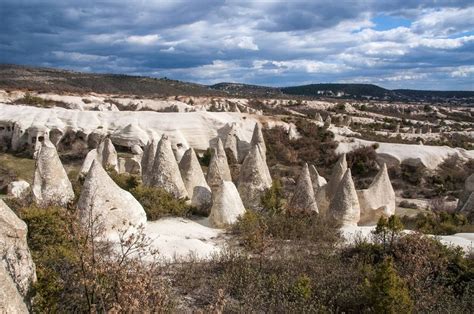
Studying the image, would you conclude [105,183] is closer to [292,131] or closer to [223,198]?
[223,198]

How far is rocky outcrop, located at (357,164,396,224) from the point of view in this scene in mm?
15367

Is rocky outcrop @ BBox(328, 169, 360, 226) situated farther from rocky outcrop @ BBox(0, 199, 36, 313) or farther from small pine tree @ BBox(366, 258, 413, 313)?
rocky outcrop @ BBox(0, 199, 36, 313)

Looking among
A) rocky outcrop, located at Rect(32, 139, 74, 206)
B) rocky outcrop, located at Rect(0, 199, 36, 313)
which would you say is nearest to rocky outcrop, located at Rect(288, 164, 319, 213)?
rocky outcrop, located at Rect(32, 139, 74, 206)

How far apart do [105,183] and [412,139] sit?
1383 inches

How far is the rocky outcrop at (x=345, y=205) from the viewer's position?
13.1 m

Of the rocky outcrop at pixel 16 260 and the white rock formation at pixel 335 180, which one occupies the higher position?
the rocky outcrop at pixel 16 260

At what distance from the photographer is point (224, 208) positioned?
11.7 meters

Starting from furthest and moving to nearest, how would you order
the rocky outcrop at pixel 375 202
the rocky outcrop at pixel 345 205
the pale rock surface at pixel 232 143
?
the pale rock surface at pixel 232 143 → the rocky outcrop at pixel 375 202 → the rocky outcrop at pixel 345 205

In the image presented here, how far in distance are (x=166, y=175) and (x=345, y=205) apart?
17.1 feet

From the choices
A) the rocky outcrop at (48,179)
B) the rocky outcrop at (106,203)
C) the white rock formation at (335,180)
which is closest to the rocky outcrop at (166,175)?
the rocky outcrop at (48,179)

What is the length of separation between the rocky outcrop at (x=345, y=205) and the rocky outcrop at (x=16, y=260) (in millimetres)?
9246

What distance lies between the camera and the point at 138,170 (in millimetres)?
22422

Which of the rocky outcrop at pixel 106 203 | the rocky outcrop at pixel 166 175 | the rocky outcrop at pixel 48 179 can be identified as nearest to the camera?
the rocky outcrop at pixel 106 203

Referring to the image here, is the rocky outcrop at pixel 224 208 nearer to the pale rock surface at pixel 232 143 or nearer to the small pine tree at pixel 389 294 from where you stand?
the small pine tree at pixel 389 294
